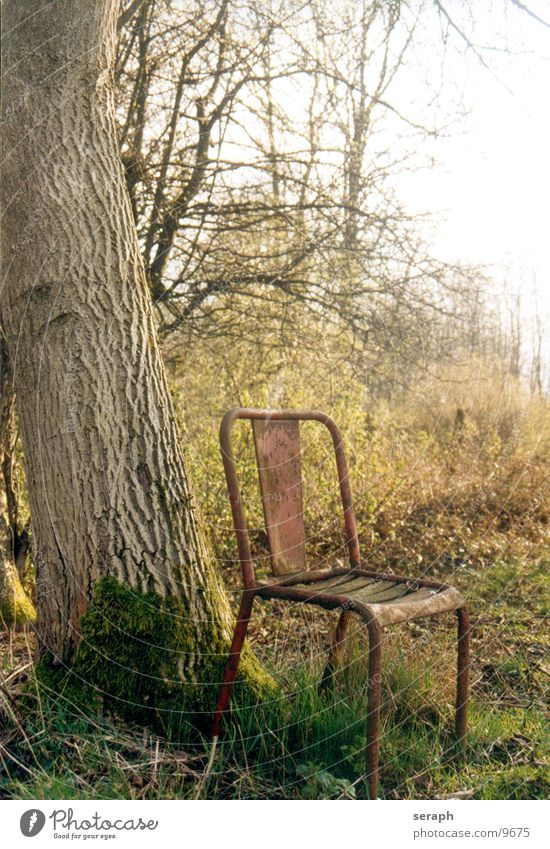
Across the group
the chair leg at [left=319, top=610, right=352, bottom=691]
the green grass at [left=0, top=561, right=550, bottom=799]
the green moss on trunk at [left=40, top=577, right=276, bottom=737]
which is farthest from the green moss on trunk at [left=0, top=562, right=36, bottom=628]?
the chair leg at [left=319, top=610, right=352, bottom=691]

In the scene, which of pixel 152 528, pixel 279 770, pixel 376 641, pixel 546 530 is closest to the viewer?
pixel 376 641

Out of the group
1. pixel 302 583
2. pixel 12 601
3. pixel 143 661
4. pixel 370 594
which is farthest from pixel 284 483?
pixel 12 601

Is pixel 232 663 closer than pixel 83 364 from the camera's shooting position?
Yes

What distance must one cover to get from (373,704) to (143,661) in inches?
28.3

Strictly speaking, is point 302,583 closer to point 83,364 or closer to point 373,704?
point 373,704

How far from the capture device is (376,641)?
206cm

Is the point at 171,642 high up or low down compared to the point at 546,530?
up

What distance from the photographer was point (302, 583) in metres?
2.54

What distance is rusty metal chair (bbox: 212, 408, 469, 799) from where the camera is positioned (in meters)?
2.11

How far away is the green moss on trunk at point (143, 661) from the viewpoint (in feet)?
7.74

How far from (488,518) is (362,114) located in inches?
98.3

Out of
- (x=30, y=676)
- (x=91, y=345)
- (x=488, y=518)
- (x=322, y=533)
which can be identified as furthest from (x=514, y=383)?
(x=30, y=676)

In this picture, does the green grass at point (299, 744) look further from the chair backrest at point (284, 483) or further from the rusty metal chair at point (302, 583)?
the chair backrest at point (284, 483)
